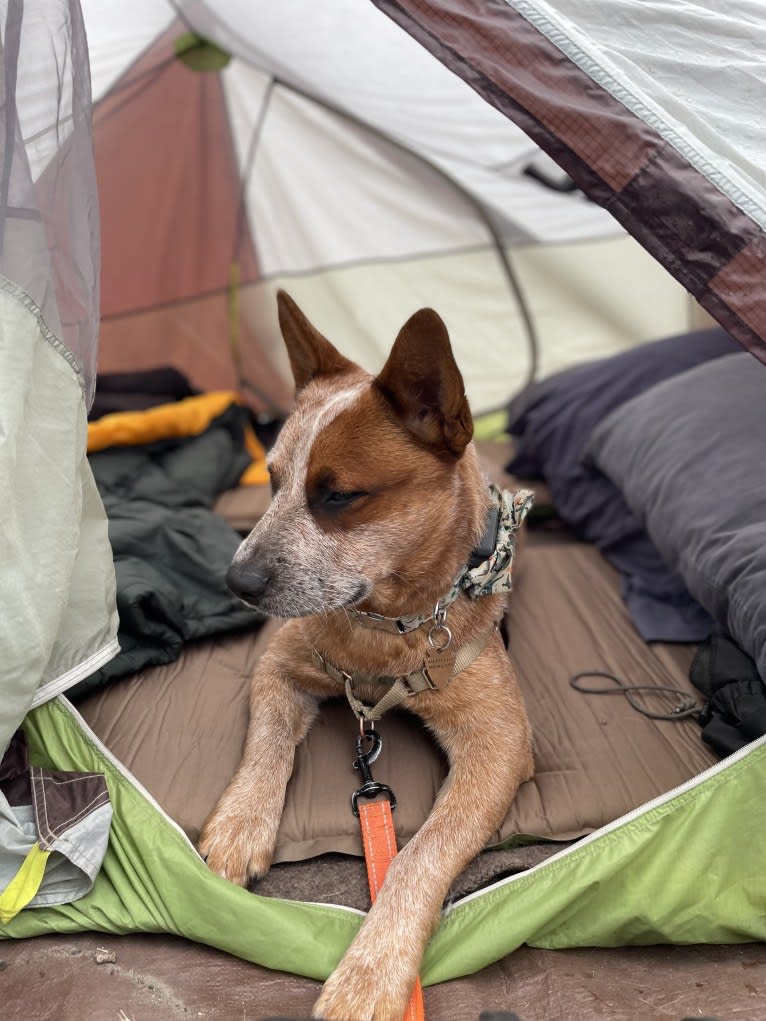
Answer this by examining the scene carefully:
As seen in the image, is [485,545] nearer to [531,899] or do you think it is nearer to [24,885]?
[531,899]

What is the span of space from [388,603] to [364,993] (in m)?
0.77

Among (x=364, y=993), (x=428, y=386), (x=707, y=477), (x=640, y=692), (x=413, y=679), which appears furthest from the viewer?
(x=707, y=477)

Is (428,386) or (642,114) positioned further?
(428,386)

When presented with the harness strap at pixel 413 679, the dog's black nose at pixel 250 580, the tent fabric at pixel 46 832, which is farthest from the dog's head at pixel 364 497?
the tent fabric at pixel 46 832

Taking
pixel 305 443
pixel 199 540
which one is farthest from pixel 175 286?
pixel 305 443

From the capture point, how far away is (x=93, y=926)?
1636 millimetres

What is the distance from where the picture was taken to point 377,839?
1689 mm

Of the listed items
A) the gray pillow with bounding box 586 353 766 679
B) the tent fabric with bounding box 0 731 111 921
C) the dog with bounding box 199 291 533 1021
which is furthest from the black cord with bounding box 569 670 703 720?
the tent fabric with bounding box 0 731 111 921

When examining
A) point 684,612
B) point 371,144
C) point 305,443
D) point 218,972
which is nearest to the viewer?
point 218,972

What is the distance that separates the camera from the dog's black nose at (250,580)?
5.69ft

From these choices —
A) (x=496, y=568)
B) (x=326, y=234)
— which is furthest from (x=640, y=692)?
(x=326, y=234)

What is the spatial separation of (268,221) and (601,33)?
2.79m

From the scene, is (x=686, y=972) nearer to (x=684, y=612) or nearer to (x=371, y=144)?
(x=684, y=612)

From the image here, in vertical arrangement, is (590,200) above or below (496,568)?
above
